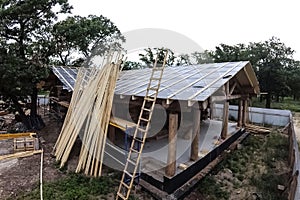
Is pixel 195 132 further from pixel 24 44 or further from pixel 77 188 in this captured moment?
pixel 24 44

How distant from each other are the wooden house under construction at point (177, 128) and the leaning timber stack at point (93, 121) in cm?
48

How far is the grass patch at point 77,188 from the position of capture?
471 cm

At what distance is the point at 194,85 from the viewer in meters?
5.71

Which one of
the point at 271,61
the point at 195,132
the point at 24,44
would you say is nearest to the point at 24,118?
the point at 24,44

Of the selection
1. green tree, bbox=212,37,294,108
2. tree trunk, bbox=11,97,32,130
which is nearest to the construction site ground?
tree trunk, bbox=11,97,32,130

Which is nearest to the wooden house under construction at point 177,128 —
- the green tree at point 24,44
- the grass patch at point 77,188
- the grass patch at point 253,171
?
the grass patch at point 253,171

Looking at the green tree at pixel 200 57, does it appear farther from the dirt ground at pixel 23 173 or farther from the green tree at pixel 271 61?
the dirt ground at pixel 23 173

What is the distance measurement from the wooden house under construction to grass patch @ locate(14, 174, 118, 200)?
752 mm

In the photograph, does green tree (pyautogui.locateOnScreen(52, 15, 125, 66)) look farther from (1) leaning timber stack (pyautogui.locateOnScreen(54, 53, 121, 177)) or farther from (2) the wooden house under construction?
(1) leaning timber stack (pyautogui.locateOnScreen(54, 53, 121, 177))

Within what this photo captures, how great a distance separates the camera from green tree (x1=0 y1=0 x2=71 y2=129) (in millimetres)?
8828

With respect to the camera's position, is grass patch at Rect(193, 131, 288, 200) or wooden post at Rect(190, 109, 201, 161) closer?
grass patch at Rect(193, 131, 288, 200)

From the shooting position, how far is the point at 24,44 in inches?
380

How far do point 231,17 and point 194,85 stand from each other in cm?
954

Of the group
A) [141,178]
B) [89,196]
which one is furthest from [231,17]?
[89,196]
